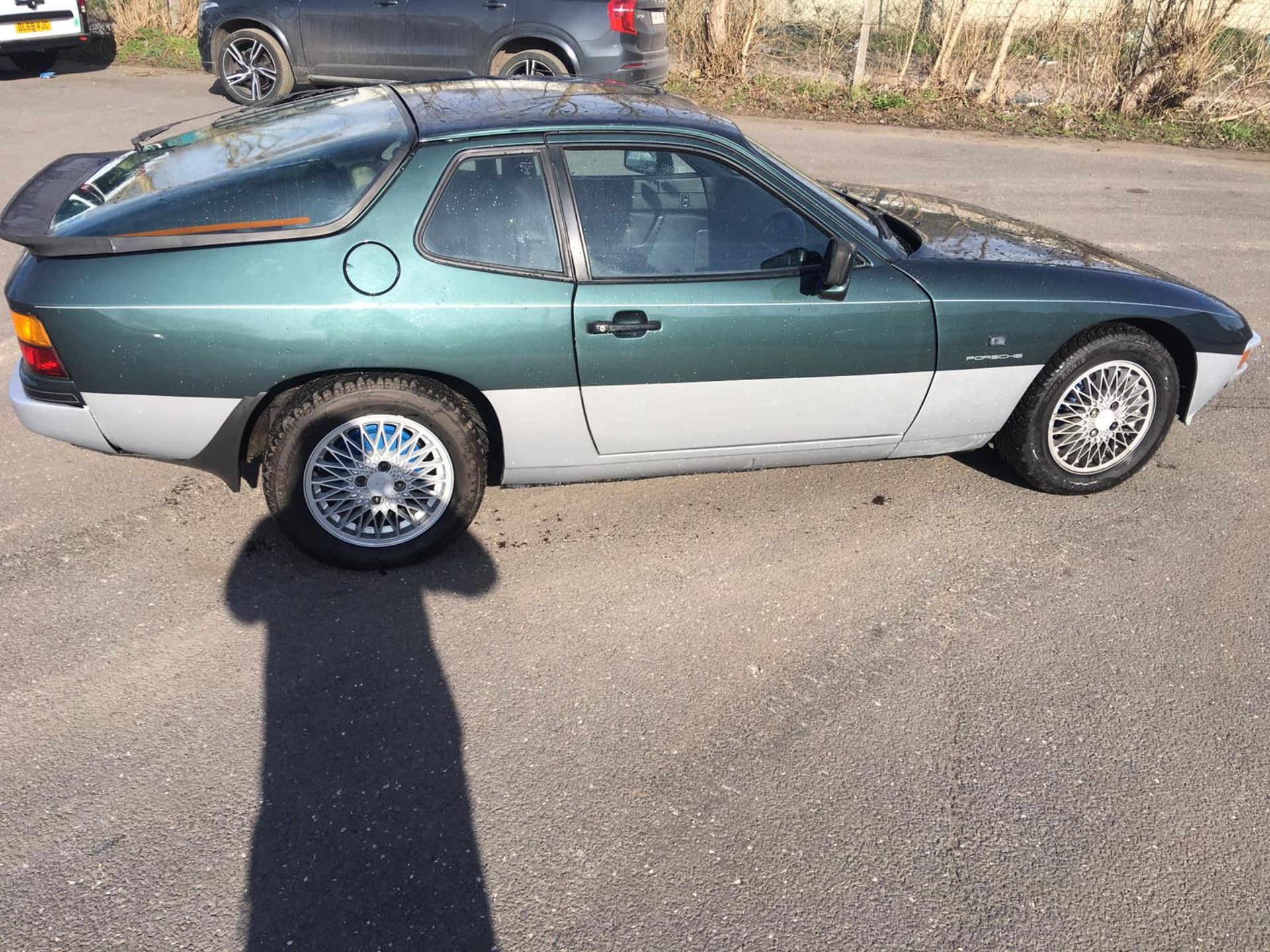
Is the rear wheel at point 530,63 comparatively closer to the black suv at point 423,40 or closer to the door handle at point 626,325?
the black suv at point 423,40

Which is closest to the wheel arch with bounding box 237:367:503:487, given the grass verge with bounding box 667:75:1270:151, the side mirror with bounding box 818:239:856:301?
the side mirror with bounding box 818:239:856:301

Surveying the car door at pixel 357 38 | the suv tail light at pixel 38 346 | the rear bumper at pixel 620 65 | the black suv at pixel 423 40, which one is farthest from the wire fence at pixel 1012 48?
the suv tail light at pixel 38 346

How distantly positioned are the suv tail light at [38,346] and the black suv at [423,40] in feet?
26.2

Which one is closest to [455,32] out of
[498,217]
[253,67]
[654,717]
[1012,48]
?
[253,67]

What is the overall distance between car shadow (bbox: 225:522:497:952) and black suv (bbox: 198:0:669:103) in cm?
804

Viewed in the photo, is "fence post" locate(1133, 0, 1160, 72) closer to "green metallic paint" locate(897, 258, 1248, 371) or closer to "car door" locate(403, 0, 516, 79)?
"car door" locate(403, 0, 516, 79)

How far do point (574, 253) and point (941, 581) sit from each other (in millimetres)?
1892

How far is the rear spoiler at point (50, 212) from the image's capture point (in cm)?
364

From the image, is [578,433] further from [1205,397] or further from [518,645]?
[1205,397]

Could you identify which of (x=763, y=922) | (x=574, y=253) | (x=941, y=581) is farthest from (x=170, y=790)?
(x=941, y=581)

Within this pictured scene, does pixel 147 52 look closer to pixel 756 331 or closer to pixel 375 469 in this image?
pixel 375 469

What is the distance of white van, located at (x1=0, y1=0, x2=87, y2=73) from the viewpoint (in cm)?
1240

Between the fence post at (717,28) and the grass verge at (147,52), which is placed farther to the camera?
the grass verge at (147,52)

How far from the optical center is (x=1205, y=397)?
4.79m
